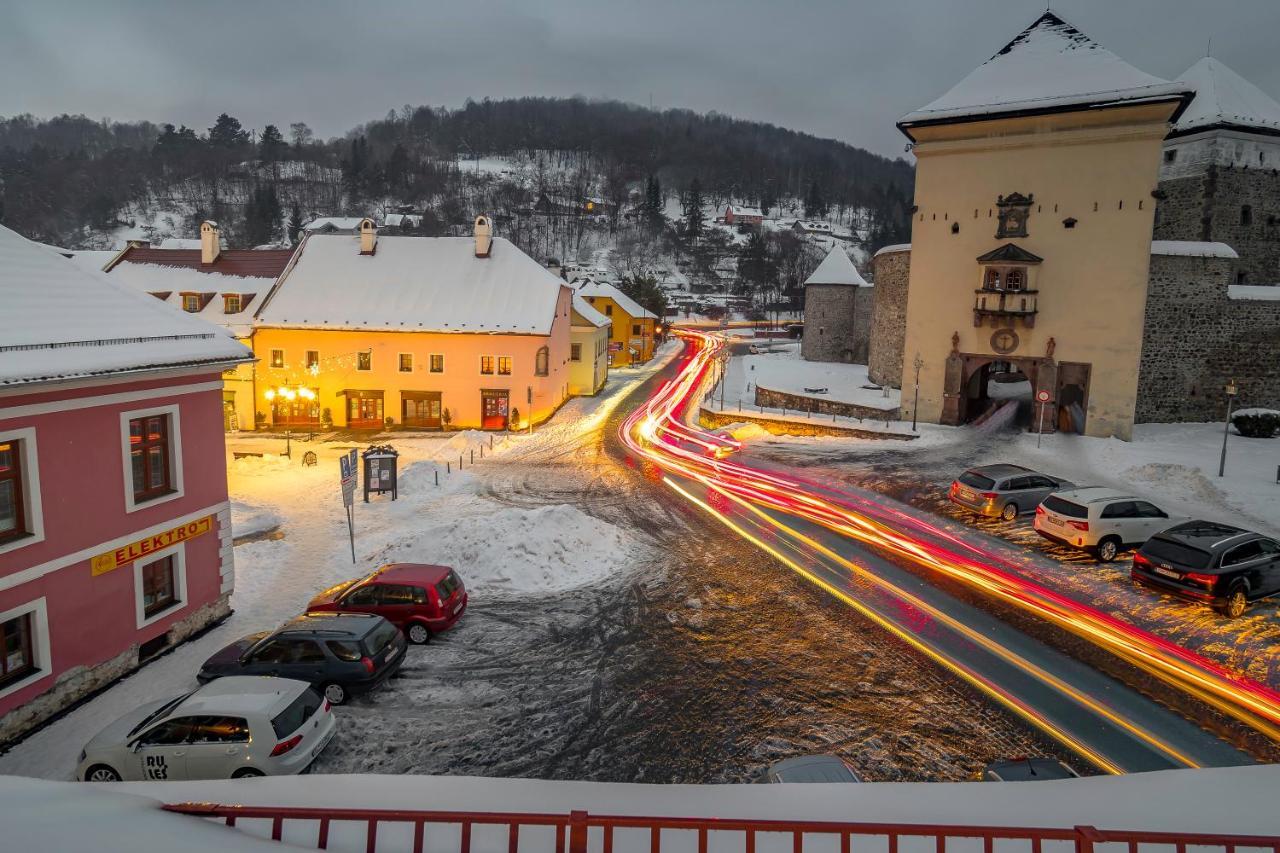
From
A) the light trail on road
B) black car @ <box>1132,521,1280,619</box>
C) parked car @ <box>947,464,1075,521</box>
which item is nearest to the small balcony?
parked car @ <box>947,464,1075,521</box>

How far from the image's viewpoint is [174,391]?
15.0 meters

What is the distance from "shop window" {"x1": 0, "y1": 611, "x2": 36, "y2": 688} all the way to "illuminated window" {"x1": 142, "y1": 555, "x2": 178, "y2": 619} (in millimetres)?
2098

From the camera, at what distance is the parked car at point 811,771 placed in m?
9.11

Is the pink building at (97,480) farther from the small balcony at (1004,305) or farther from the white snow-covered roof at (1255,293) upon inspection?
the white snow-covered roof at (1255,293)

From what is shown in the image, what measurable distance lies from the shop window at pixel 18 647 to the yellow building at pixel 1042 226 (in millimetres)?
34386

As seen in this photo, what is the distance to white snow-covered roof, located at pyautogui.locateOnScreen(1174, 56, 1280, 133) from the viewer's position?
41531 millimetres

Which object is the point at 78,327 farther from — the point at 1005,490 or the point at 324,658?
the point at 1005,490

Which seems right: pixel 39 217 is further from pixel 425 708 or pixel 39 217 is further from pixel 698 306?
pixel 425 708

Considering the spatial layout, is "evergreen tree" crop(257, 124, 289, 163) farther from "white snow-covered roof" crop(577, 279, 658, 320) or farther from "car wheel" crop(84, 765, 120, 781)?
"car wheel" crop(84, 765, 120, 781)

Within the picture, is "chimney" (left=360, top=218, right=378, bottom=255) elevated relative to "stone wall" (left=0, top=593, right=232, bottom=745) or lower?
elevated

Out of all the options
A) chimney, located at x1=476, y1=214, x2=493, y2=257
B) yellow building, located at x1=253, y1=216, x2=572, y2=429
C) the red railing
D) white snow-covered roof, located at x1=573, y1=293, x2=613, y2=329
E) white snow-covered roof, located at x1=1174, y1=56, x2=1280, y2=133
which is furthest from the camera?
white snow-covered roof, located at x1=573, y1=293, x2=613, y2=329

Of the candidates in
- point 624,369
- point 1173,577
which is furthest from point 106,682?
point 624,369

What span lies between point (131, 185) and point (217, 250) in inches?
5820

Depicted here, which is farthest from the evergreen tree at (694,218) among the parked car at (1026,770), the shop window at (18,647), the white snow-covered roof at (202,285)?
the parked car at (1026,770)
